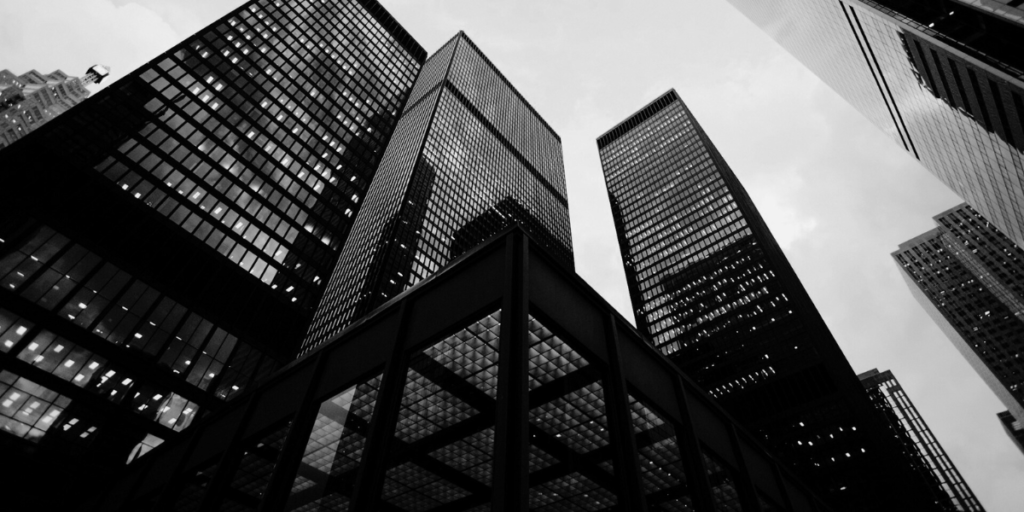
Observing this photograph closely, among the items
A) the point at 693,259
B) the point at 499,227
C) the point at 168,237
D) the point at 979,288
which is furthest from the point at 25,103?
the point at 979,288

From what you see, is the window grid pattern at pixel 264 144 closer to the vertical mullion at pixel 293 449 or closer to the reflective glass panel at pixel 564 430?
the vertical mullion at pixel 293 449

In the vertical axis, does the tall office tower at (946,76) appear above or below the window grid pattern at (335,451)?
above

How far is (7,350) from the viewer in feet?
102

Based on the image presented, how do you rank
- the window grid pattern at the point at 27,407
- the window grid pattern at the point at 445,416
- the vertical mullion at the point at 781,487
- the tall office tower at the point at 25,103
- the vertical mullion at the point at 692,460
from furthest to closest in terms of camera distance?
1. the tall office tower at the point at 25,103
2. the window grid pattern at the point at 27,407
3. the vertical mullion at the point at 781,487
4. the vertical mullion at the point at 692,460
5. the window grid pattern at the point at 445,416

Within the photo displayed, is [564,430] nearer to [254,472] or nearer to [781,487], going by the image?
[254,472]

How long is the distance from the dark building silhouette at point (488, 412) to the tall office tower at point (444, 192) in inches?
2818

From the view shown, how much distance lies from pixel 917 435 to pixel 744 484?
202 metres

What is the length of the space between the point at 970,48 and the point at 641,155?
5284 inches

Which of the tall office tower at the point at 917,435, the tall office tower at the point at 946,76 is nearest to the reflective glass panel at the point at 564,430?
the tall office tower at the point at 946,76

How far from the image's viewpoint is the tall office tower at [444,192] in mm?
98625

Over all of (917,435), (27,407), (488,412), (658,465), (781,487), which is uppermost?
(917,435)

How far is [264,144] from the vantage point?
190 ft

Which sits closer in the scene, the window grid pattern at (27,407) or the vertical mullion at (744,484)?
the vertical mullion at (744,484)

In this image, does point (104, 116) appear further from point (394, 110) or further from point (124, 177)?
point (394, 110)
